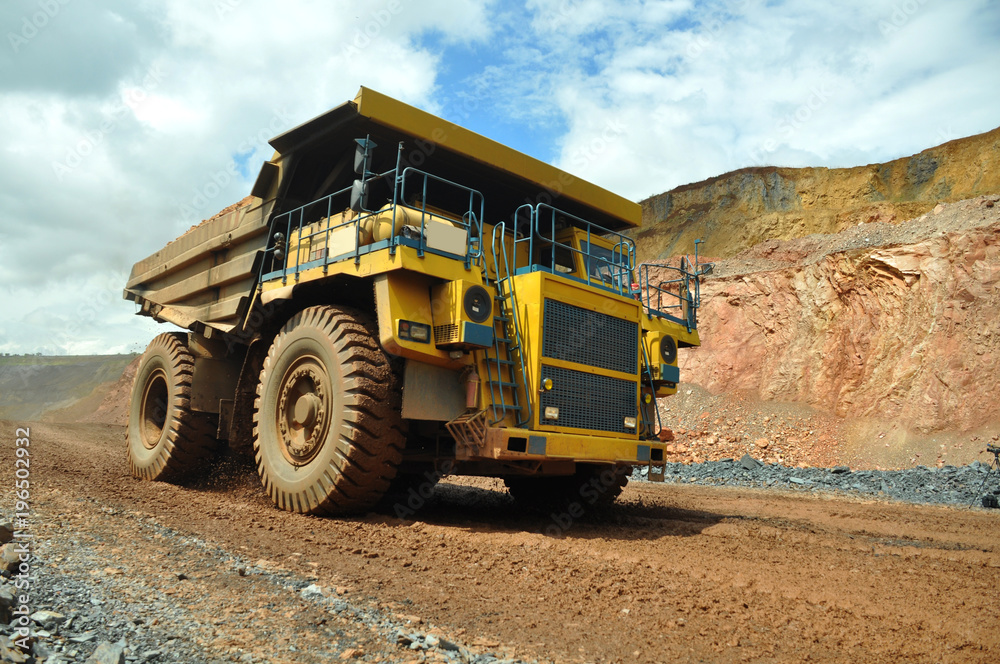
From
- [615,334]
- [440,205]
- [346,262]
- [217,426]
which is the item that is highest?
[440,205]

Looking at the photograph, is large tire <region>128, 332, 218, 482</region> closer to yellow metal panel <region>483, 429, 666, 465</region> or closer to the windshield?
yellow metal panel <region>483, 429, 666, 465</region>

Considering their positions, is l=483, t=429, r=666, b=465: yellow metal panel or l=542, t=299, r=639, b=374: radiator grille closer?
l=483, t=429, r=666, b=465: yellow metal panel

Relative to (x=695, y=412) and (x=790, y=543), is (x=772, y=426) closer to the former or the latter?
(x=695, y=412)

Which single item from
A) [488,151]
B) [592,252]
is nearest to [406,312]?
[488,151]

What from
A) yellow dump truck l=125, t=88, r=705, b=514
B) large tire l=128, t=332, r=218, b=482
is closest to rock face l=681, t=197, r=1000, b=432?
yellow dump truck l=125, t=88, r=705, b=514

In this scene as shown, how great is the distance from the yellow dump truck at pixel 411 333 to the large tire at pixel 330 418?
0.06ft

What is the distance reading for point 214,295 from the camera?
8.52 metres

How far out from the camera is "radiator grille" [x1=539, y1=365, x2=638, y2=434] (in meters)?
5.88

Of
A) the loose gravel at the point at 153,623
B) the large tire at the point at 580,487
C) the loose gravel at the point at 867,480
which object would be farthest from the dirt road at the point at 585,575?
the loose gravel at the point at 867,480

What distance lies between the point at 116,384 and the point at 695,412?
1334 inches

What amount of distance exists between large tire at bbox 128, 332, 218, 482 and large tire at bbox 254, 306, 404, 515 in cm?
211

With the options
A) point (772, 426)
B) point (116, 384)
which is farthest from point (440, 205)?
point (116, 384)

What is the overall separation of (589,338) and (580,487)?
6.70ft

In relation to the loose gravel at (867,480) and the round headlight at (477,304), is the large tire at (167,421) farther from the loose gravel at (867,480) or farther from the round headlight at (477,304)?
the loose gravel at (867,480)
